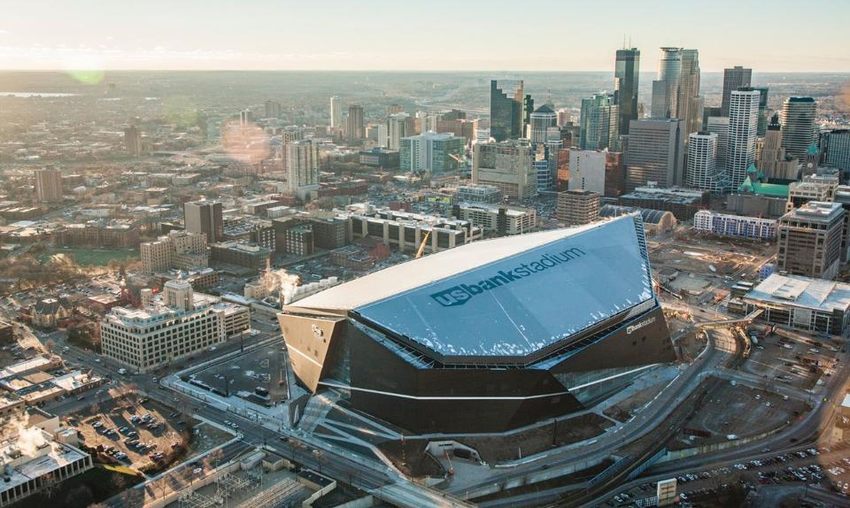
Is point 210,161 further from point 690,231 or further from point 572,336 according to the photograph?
point 572,336

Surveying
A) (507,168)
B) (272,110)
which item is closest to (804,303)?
(507,168)

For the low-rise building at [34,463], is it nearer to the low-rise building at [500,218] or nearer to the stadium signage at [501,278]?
the stadium signage at [501,278]

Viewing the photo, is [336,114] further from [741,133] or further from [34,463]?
[34,463]

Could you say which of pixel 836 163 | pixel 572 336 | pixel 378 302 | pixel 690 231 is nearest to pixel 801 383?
pixel 572 336

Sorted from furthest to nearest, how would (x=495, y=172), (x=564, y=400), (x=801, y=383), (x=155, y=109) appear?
(x=155, y=109) < (x=495, y=172) < (x=801, y=383) < (x=564, y=400)

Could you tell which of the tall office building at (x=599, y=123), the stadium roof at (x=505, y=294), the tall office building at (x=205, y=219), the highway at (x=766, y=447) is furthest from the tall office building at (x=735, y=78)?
the highway at (x=766, y=447)

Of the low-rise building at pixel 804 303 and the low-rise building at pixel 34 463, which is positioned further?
the low-rise building at pixel 804 303
